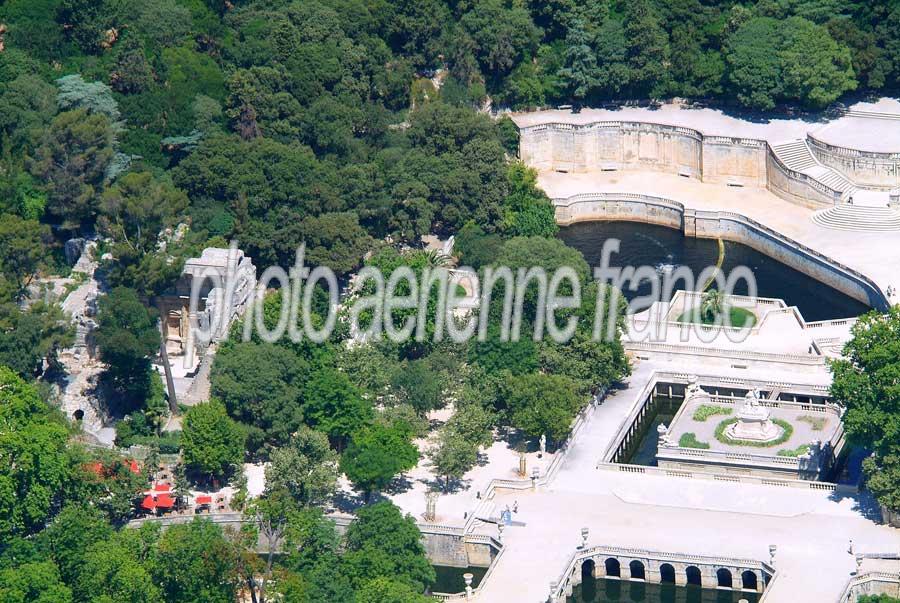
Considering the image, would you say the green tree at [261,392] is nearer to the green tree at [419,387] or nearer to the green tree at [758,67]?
the green tree at [419,387]

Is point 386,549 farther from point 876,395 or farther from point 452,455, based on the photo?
point 876,395

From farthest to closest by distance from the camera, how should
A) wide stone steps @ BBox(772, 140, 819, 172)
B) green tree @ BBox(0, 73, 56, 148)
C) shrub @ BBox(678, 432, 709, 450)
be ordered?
wide stone steps @ BBox(772, 140, 819, 172) → green tree @ BBox(0, 73, 56, 148) → shrub @ BBox(678, 432, 709, 450)

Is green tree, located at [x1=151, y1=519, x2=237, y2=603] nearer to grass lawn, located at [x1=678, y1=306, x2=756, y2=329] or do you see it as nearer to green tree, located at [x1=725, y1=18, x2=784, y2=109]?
grass lawn, located at [x1=678, y1=306, x2=756, y2=329]

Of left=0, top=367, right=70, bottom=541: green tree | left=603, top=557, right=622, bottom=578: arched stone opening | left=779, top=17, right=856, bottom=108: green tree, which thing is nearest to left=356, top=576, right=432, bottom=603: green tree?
left=603, top=557, right=622, bottom=578: arched stone opening

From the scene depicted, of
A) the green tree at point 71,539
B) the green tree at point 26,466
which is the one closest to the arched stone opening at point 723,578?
the green tree at point 71,539

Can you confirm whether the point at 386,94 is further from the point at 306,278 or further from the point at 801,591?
the point at 801,591

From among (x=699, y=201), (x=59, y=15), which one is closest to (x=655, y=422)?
(x=699, y=201)
